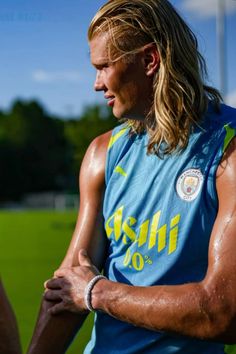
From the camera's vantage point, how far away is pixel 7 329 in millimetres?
2381

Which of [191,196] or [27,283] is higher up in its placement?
[191,196]

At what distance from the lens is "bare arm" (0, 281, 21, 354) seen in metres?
2.37

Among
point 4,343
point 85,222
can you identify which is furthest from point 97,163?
point 4,343

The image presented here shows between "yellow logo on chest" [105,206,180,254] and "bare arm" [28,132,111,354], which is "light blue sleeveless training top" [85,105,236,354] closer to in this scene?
"yellow logo on chest" [105,206,180,254]

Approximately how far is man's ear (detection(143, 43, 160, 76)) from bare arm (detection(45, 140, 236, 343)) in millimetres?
372

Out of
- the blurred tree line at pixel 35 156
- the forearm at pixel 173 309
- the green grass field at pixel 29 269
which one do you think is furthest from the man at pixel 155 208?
the blurred tree line at pixel 35 156

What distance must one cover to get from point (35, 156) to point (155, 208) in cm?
7099

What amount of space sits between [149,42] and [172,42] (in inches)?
2.9

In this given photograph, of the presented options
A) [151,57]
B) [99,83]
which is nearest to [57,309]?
[99,83]

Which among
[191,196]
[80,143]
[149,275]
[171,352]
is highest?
[191,196]

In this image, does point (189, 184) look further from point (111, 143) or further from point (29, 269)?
point (29, 269)

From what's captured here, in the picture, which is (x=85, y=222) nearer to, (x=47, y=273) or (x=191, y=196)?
(x=191, y=196)

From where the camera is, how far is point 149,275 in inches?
93.0

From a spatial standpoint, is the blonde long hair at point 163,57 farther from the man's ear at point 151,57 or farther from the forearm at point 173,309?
the forearm at point 173,309
